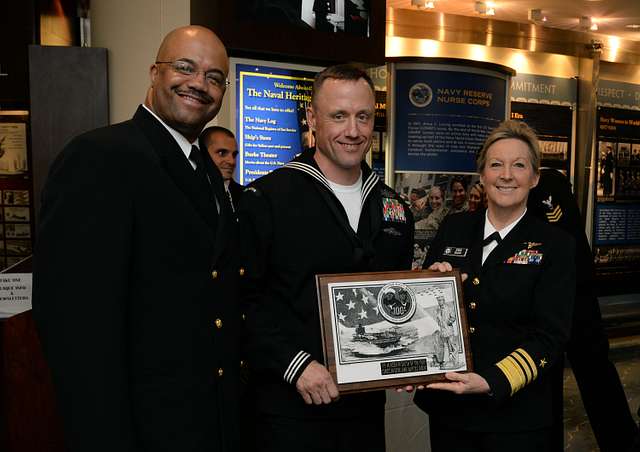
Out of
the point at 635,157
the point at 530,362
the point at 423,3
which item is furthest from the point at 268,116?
the point at 635,157

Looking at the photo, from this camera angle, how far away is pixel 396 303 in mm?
2125

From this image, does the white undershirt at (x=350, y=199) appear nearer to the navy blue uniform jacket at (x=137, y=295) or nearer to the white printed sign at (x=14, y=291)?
the navy blue uniform jacket at (x=137, y=295)

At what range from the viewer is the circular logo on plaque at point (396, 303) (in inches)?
83.0

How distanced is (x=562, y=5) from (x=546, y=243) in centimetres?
783

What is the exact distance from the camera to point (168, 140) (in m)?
1.78

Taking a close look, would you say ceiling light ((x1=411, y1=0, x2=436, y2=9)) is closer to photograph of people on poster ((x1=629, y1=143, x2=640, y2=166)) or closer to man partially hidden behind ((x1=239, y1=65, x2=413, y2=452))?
photograph of people on poster ((x1=629, y1=143, x2=640, y2=166))

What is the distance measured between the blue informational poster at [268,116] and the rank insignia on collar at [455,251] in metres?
2.19

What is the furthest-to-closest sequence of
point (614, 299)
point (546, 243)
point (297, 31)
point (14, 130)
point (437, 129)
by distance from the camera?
point (614, 299) < point (437, 129) < point (14, 130) < point (297, 31) < point (546, 243)

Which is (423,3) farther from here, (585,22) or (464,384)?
(464,384)

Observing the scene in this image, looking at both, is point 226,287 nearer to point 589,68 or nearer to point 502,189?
point 502,189

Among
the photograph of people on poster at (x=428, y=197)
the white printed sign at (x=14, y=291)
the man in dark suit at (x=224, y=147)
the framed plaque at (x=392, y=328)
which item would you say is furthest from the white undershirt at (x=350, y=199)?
the photograph of people on poster at (x=428, y=197)

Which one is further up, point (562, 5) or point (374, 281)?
point (562, 5)

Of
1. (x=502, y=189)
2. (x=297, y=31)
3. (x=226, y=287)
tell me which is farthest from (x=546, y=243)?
(x=297, y=31)

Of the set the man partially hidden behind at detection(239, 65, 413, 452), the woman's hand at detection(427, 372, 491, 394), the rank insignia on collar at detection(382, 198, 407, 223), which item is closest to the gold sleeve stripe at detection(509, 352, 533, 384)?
the woman's hand at detection(427, 372, 491, 394)
